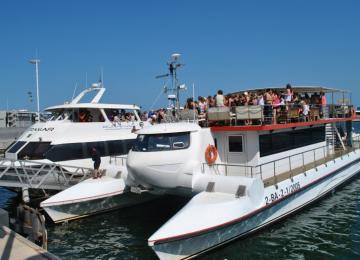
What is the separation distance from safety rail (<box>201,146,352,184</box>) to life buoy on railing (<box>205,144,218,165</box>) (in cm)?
15

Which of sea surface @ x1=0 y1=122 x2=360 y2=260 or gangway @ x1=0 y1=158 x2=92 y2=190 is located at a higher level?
gangway @ x1=0 y1=158 x2=92 y2=190

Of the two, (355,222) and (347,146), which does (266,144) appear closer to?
(355,222)

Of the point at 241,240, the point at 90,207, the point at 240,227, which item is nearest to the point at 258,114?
the point at 240,227

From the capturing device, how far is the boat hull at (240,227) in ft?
29.7

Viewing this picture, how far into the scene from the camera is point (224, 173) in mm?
12812

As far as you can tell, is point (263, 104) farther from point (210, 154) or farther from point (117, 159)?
point (117, 159)

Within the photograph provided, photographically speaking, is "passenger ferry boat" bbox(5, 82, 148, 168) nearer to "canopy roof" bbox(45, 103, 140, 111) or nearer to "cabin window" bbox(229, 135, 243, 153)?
"canopy roof" bbox(45, 103, 140, 111)

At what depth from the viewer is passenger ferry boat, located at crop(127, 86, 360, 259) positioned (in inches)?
375

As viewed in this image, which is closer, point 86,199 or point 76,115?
point 86,199

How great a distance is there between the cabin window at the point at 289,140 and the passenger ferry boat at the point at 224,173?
36mm

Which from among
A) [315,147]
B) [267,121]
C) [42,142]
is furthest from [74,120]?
[315,147]

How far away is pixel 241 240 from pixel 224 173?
259 cm

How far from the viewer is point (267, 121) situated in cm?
1357

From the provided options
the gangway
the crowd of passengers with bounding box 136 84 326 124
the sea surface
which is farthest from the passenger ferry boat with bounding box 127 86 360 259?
the gangway
